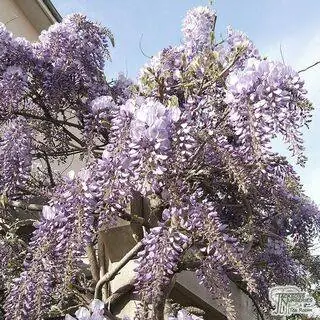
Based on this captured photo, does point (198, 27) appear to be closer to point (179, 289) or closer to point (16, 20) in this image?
point (179, 289)

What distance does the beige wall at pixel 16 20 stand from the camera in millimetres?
7980

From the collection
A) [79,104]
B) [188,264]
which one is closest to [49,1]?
[79,104]

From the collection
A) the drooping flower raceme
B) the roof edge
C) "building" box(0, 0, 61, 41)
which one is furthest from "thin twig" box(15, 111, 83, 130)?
the roof edge

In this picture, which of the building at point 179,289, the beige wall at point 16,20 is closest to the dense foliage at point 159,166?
the building at point 179,289

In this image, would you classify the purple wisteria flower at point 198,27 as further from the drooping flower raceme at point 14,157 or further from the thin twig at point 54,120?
the drooping flower raceme at point 14,157

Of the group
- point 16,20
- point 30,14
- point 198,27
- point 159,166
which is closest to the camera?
point 159,166

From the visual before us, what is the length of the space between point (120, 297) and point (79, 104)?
1.51m

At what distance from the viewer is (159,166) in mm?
3070

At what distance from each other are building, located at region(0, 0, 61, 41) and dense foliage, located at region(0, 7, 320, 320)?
3.67 m

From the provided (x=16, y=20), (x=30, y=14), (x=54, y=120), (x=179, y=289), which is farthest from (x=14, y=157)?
(x=30, y=14)

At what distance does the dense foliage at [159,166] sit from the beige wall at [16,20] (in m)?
3.46

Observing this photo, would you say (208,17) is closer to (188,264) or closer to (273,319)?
(188,264)

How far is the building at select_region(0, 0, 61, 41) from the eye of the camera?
26.9 ft

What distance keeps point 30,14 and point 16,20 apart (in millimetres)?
346
